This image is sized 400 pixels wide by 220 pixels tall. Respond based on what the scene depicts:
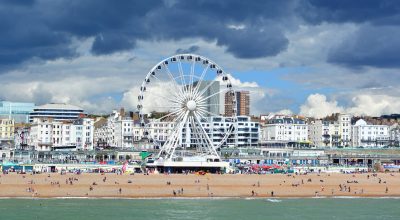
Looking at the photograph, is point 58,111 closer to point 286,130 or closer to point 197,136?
point 286,130

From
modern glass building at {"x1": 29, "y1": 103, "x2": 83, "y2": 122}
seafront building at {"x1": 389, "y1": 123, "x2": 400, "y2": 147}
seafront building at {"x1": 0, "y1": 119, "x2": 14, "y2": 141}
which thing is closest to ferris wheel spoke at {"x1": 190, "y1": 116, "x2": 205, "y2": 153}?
seafront building at {"x1": 0, "y1": 119, "x2": 14, "y2": 141}

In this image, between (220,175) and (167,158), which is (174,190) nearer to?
(220,175)

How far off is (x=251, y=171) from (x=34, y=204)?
90.6 ft

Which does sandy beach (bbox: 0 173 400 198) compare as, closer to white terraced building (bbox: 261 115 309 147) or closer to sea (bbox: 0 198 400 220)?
sea (bbox: 0 198 400 220)

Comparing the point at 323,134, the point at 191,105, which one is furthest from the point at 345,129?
the point at 191,105

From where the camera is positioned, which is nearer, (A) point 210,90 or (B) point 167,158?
(B) point 167,158

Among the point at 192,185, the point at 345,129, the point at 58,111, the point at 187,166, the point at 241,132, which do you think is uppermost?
the point at 58,111

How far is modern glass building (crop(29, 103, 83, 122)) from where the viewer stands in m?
145

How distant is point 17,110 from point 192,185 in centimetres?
10560

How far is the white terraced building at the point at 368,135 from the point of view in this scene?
12219cm

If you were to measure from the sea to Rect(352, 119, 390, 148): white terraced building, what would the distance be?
70415mm

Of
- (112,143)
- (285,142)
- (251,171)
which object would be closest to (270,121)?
(285,142)

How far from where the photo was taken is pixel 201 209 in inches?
1793

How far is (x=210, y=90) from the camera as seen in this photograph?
114 m
